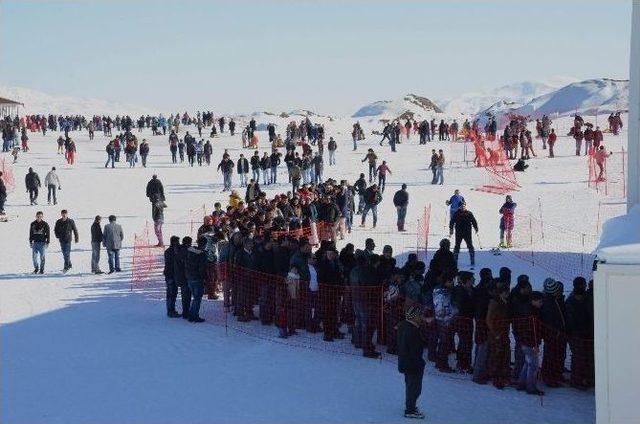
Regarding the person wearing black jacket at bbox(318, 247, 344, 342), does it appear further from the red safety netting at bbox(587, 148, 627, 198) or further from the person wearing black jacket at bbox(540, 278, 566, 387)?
the red safety netting at bbox(587, 148, 627, 198)

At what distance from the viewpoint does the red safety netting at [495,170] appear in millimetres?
30312

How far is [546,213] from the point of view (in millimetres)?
26250

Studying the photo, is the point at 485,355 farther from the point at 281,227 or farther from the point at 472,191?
the point at 472,191

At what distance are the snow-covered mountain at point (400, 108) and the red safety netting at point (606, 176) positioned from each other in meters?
37.2

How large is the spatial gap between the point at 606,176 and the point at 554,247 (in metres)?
10.0

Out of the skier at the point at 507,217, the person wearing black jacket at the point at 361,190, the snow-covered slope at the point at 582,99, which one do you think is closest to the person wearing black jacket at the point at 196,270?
the skier at the point at 507,217

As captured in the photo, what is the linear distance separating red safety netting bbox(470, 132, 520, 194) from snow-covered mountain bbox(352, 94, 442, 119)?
33625mm

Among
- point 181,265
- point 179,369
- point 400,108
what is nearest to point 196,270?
point 181,265

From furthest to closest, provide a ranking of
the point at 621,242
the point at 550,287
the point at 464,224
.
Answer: the point at 464,224 → the point at 550,287 → the point at 621,242

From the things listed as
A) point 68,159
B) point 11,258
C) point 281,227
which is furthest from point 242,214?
point 68,159

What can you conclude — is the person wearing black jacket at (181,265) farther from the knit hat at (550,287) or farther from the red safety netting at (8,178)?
the red safety netting at (8,178)

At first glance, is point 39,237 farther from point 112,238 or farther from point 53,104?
point 53,104

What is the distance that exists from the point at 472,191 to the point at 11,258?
47.2 feet

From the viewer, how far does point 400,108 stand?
7462cm
